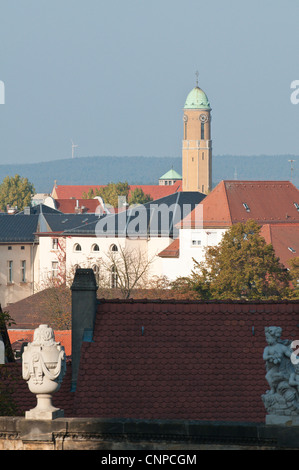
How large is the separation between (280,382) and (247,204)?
111m

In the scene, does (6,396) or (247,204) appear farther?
(247,204)

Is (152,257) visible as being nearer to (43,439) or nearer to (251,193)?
(251,193)

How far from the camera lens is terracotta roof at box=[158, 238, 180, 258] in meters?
127

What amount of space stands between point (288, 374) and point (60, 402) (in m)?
9.04

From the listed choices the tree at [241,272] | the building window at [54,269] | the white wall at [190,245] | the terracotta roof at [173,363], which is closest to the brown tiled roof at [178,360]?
the terracotta roof at [173,363]

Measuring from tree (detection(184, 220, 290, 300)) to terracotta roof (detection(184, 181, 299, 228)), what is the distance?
1017 inches

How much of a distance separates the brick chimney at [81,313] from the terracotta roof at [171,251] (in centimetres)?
9958

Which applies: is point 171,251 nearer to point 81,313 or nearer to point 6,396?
point 81,313

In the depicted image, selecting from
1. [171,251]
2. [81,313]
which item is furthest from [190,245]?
[81,313]

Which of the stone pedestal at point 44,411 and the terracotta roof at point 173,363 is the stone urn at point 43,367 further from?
the terracotta roof at point 173,363

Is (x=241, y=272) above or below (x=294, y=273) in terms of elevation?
below

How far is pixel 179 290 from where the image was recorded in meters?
92.8

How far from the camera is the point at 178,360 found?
25.8m
